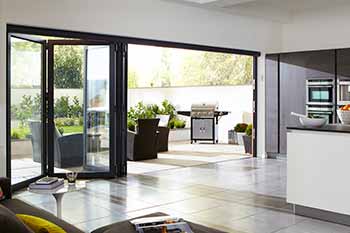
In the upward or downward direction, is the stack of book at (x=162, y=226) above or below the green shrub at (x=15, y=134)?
below

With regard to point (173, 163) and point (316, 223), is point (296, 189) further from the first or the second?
point (173, 163)

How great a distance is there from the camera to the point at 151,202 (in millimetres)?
5355

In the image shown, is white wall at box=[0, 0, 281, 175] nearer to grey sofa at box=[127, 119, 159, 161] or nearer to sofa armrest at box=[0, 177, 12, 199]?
sofa armrest at box=[0, 177, 12, 199]

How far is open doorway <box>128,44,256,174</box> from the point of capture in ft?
30.2

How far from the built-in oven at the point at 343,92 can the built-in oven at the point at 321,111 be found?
23cm

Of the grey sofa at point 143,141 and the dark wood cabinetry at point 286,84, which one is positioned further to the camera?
the grey sofa at point 143,141

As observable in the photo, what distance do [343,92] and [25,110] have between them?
5.62m

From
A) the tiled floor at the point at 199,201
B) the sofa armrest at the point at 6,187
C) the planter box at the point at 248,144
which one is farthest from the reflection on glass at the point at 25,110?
the planter box at the point at 248,144

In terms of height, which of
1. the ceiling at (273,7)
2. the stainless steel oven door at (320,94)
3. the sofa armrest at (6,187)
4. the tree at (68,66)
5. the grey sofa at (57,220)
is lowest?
the grey sofa at (57,220)

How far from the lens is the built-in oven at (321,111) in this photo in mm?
8268

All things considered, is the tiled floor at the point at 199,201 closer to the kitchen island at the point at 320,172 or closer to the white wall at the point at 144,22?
the kitchen island at the point at 320,172

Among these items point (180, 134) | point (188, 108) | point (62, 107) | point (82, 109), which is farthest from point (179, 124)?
point (62, 107)

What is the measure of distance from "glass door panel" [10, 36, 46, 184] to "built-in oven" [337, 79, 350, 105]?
532 cm

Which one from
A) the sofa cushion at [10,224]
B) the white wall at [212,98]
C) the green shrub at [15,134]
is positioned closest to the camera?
the sofa cushion at [10,224]
